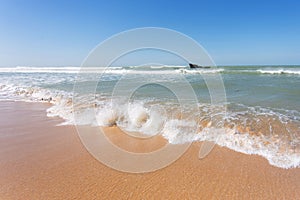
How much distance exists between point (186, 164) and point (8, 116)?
606 centimetres

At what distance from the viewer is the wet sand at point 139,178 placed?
8.14ft

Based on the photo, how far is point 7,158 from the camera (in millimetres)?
3459

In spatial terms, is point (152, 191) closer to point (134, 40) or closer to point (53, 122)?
point (134, 40)

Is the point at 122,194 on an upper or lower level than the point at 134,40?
lower

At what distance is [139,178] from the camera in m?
2.83

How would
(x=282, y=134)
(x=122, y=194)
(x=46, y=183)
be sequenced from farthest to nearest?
(x=282, y=134) < (x=46, y=183) < (x=122, y=194)

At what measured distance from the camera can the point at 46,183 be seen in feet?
8.87

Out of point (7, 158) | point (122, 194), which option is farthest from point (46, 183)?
point (7, 158)

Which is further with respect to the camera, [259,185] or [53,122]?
[53,122]

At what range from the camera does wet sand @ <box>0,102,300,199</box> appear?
2.48 metres

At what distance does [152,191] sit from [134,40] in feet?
9.77

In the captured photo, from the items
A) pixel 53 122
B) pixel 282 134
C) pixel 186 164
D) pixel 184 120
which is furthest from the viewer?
pixel 53 122

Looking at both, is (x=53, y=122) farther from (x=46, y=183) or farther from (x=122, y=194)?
(x=122, y=194)

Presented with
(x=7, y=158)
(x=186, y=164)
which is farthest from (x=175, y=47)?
(x=7, y=158)
